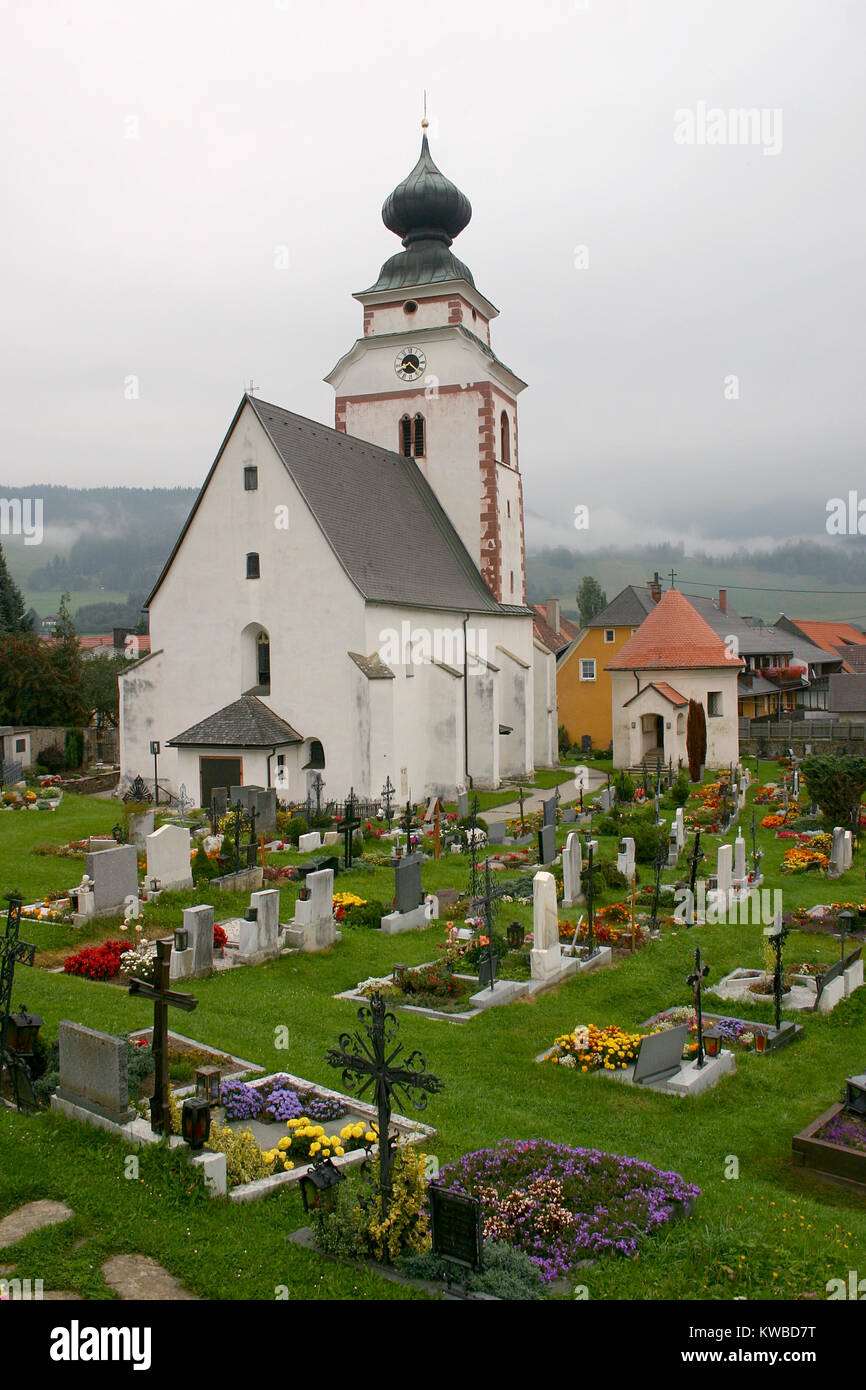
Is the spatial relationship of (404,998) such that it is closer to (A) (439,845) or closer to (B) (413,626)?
(A) (439,845)

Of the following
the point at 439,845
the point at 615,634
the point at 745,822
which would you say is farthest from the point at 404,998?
the point at 615,634

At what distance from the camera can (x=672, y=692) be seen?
3744cm

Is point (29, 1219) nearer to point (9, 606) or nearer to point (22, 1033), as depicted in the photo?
point (22, 1033)

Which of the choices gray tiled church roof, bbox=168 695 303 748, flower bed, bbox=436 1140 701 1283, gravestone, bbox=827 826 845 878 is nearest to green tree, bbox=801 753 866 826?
gravestone, bbox=827 826 845 878

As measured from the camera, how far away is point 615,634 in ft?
161

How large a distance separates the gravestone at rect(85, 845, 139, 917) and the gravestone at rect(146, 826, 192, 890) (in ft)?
3.30

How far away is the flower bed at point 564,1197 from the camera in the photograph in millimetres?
6961

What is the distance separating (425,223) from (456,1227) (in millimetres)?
38513

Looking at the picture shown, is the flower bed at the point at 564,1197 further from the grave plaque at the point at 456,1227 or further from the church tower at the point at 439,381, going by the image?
the church tower at the point at 439,381

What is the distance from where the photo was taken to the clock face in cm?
3738

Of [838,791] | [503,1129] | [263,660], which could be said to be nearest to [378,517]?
[263,660]

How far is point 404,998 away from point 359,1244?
645cm

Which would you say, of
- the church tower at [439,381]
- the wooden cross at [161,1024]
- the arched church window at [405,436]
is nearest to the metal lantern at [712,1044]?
the wooden cross at [161,1024]

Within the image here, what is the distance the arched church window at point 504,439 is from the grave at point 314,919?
2582 centimetres
